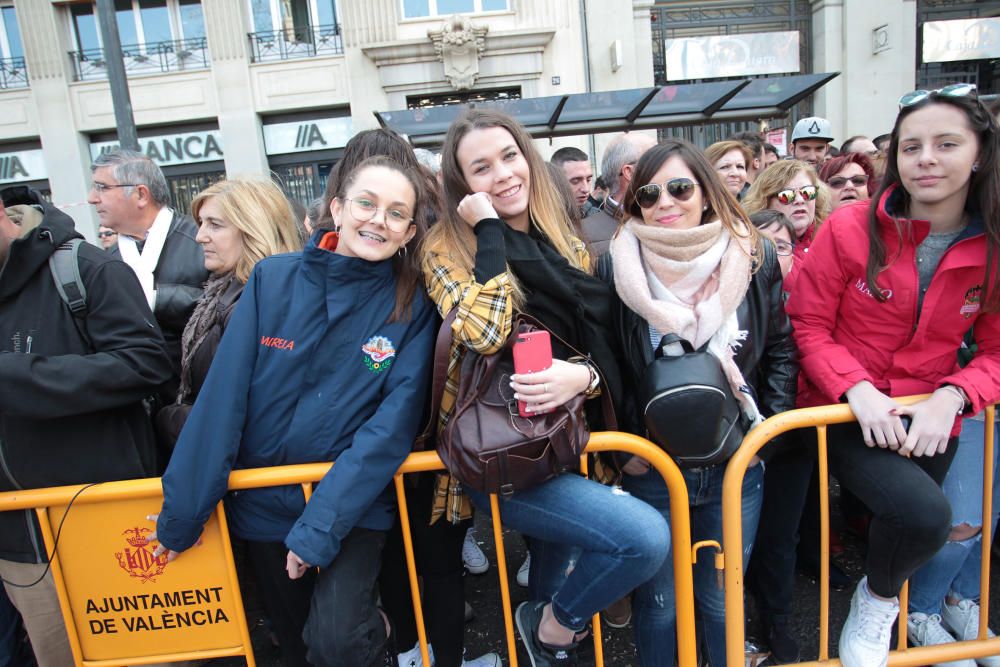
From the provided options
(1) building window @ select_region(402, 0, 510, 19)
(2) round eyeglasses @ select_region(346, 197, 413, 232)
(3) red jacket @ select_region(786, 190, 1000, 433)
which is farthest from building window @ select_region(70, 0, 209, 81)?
(3) red jacket @ select_region(786, 190, 1000, 433)

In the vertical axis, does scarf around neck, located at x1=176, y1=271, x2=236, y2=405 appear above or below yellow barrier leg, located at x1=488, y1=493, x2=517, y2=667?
above

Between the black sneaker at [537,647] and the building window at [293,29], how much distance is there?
44.6ft

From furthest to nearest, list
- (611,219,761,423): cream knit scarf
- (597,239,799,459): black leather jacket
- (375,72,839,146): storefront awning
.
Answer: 1. (375,72,839,146): storefront awning
2. (597,239,799,459): black leather jacket
3. (611,219,761,423): cream knit scarf

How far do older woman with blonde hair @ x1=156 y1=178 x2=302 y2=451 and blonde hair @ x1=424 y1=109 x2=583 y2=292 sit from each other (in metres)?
0.98

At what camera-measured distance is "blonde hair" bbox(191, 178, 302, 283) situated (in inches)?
104

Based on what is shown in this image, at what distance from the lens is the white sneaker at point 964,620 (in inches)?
93.0

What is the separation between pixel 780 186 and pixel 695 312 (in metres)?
1.75

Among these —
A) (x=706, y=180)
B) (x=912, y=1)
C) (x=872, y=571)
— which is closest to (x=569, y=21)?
(x=912, y=1)

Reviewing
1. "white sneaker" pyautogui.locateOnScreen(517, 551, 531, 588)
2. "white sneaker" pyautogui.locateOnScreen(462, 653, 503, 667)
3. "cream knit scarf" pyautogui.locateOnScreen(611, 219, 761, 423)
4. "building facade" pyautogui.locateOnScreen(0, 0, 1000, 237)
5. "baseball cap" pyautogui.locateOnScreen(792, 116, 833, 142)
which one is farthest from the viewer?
"building facade" pyautogui.locateOnScreen(0, 0, 1000, 237)

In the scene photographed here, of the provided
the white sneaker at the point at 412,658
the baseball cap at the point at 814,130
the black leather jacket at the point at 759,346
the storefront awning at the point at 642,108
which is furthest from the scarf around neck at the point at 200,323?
the baseball cap at the point at 814,130

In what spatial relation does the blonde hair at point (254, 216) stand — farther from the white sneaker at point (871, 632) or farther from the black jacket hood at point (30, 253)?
the white sneaker at point (871, 632)

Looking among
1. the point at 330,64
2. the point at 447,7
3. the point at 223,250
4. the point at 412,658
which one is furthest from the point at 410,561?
the point at 447,7

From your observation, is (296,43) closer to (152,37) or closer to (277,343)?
(152,37)

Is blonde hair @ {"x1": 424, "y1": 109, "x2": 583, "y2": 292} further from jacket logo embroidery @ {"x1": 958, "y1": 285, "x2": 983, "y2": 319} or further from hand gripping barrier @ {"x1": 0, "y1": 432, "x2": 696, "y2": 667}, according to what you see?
jacket logo embroidery @ {"x1": 958, "y1": 285, "x2": 983, "y2": 319}
